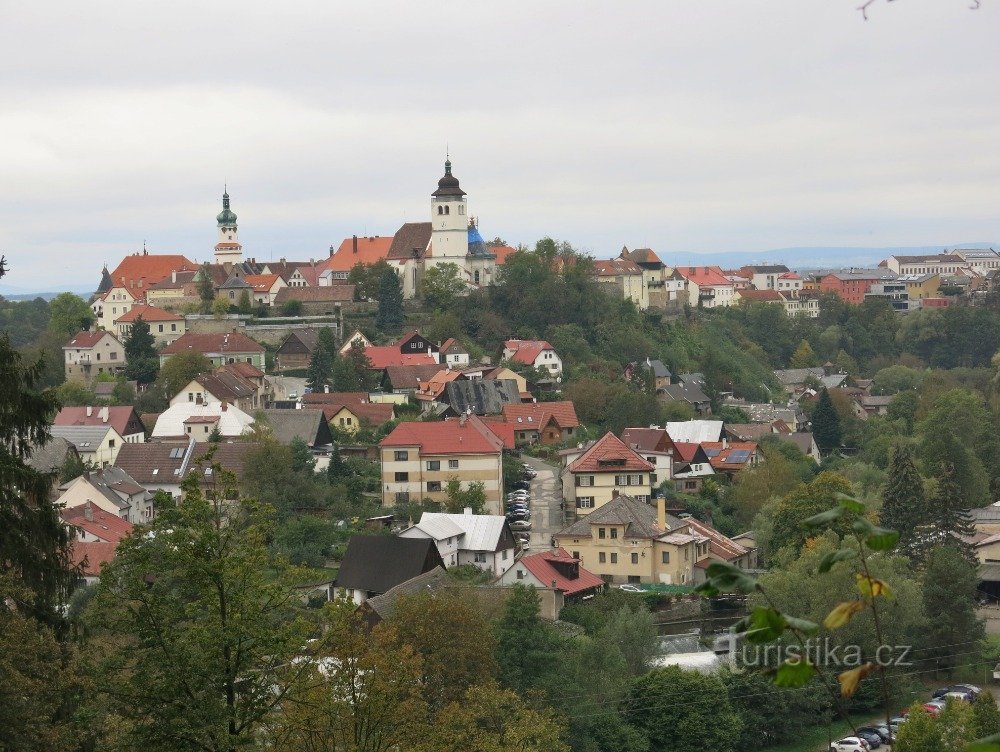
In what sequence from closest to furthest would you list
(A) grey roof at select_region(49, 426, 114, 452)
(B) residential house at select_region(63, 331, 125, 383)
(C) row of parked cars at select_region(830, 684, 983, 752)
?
(C) row of parked cars at select_region(830, 684, 983, 752) → (A) grey roof at select_region(49, 426, 114, 452) → (B) residential house at select_region(63, 331, 125, 383)

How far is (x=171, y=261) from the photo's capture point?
66.6m

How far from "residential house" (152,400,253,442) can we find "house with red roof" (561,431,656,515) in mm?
10459

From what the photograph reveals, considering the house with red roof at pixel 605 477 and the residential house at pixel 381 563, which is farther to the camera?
the house with red roof at pixel 605 477

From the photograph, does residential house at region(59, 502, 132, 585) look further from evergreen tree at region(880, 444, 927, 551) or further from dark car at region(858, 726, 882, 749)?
evergreen tree at region(880, 444, 927, 551)

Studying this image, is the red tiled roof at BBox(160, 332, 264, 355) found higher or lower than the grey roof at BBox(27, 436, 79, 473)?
higher

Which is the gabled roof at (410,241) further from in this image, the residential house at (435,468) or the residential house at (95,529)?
the residential house at (95,529)

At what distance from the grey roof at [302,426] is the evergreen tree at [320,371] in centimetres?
761

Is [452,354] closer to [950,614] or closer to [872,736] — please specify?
[950,614]

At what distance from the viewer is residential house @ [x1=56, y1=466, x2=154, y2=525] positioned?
32.5m

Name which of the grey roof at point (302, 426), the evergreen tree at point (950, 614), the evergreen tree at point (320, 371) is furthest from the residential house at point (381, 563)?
the evergreen tree at point (320, 371)

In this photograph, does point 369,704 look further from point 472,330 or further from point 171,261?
point 171,261

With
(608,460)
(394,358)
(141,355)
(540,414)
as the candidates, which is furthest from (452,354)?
(608,460)

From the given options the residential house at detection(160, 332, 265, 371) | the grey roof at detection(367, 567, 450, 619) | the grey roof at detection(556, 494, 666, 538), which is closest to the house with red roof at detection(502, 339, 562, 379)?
the residential house at detection(160, 332, 265, 371)

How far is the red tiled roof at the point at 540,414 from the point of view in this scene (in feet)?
150
